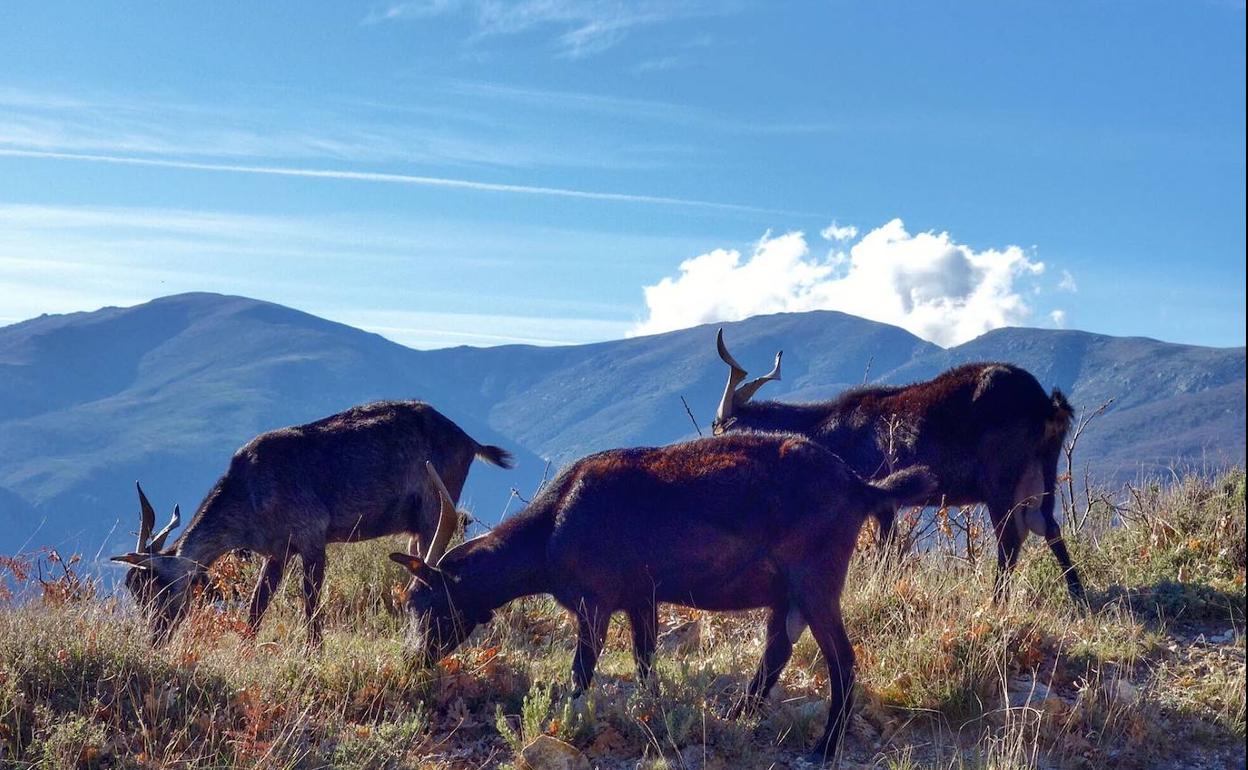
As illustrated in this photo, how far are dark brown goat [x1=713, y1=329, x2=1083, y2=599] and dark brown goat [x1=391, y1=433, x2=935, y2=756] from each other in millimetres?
2444

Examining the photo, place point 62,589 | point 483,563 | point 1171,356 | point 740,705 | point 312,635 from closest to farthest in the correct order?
Answer: point 740,705
point 483,563
point 312,635
point 62,589
point 1171,356

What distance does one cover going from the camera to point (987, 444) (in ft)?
34.0

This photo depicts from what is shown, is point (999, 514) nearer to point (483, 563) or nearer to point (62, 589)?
point (483, 563)

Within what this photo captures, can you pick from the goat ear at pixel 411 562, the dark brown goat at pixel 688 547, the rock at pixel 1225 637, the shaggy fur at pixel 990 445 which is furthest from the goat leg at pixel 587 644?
the rock at pixel 1225 637

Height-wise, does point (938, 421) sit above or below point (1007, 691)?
above

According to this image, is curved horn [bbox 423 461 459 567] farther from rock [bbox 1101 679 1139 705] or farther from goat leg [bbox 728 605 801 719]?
rock [bbox 1101 679 1139 705]

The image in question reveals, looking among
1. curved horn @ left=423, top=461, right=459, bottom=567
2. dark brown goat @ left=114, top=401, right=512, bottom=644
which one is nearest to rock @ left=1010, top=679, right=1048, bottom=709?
curved horn @ left=423, top=461, right=459, bottom=567

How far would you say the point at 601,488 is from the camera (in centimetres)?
812

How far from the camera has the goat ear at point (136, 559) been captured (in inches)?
412

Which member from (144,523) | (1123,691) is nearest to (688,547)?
(1123,691)

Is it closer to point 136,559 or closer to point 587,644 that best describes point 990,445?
point 587,644

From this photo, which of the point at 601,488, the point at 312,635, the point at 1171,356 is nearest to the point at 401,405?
the point at 312,635

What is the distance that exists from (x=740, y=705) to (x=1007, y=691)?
1.73 meters

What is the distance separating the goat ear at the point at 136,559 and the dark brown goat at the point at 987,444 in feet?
20.7
